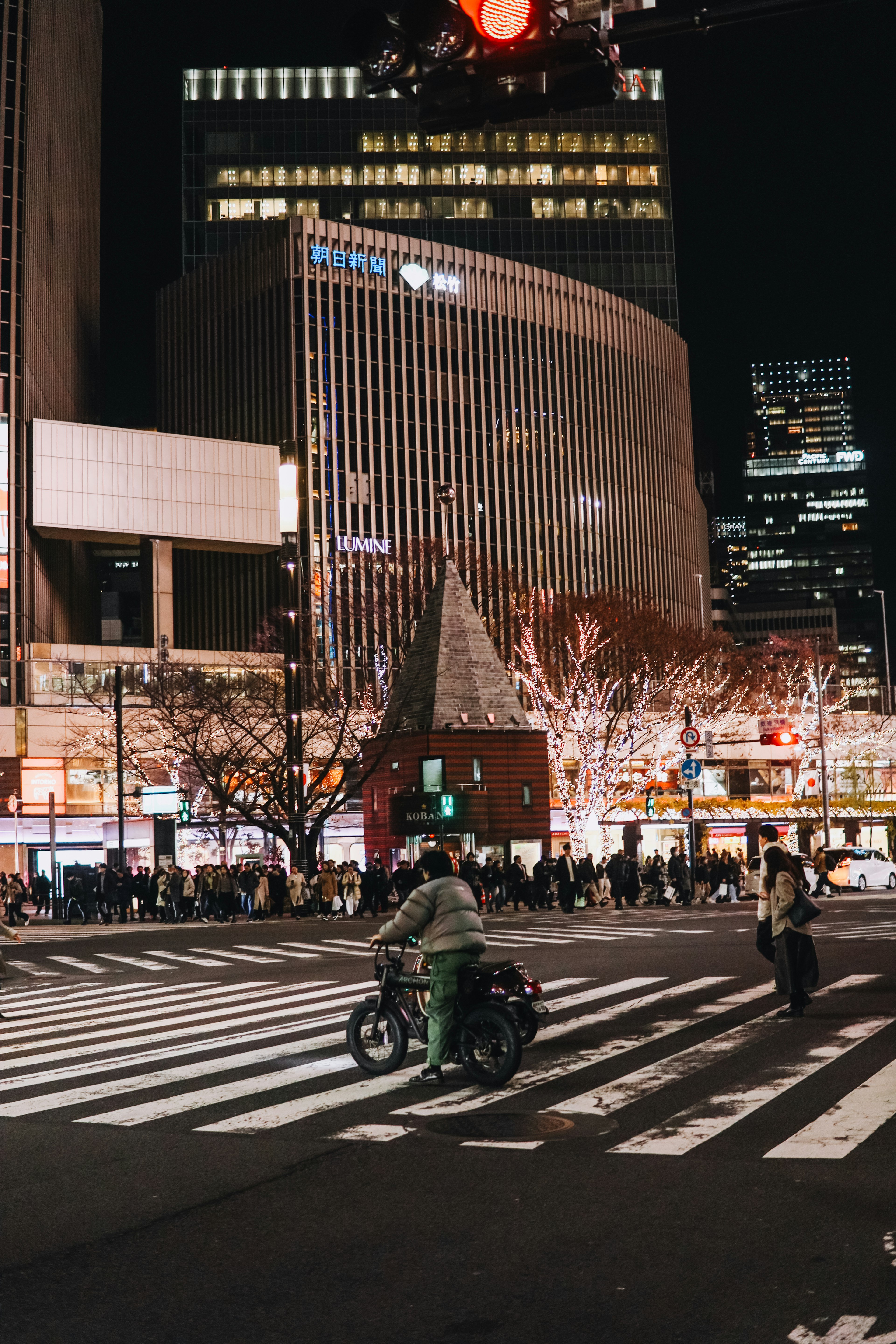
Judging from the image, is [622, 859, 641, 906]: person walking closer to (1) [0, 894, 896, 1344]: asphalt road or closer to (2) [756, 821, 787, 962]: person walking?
(1) [0, 894, 896, 1344]: asphalt road

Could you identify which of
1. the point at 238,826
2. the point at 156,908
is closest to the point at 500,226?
the point at 238,826

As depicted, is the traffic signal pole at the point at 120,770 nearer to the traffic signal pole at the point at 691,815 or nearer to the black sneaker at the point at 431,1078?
the traffic signal pole at the point at 691,815

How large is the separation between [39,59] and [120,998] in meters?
64.7

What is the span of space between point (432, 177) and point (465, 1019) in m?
109

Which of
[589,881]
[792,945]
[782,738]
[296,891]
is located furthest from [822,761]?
[792,945]

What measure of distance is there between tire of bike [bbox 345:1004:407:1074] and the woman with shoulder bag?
4243mm

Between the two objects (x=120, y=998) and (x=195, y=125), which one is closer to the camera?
(x=120, y=998)

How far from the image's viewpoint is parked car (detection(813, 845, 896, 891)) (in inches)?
1789

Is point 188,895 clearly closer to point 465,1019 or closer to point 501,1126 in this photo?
point 465,1019

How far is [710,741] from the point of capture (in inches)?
1876

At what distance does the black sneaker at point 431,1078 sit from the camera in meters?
9.60

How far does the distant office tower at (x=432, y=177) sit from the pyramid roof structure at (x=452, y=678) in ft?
221

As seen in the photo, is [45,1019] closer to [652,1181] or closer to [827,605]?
[652,1181]

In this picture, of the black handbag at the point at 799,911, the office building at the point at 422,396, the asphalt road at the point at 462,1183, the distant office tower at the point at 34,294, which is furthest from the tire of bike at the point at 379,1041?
the office building at the point at 422,396
